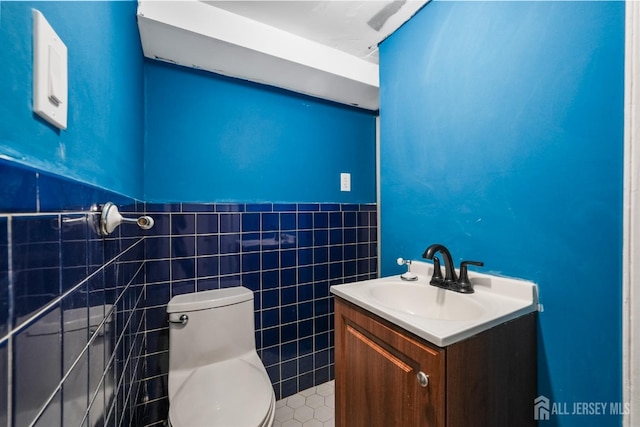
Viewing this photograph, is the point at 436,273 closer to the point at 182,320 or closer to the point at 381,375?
the point at 381,375

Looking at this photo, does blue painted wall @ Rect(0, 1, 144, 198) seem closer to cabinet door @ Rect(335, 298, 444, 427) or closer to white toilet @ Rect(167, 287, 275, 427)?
white toilet @ Rect(167, 287, 275, 427)

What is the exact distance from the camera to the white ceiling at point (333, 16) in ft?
3.96

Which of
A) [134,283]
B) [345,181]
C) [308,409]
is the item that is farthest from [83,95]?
[308,409]

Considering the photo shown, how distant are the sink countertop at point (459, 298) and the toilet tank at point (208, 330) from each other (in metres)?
0.63

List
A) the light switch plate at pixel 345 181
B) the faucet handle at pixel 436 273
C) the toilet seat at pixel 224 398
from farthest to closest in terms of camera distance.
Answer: the light switch plate at pixel 345 181 < the faucet handle at pixel 436 273 < the toilet seat at pixel 224 398

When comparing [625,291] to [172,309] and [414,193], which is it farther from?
[172,309]

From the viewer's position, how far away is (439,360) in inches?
25.3

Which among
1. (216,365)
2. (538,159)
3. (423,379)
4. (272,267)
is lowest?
(216,365)

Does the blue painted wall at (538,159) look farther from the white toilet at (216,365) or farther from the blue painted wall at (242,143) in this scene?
the white toilet at (216,365)

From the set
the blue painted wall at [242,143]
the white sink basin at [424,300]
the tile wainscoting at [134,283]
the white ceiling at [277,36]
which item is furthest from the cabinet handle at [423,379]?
the white ceiling at [277,36]

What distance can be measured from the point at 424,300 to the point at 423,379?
1.46 feet

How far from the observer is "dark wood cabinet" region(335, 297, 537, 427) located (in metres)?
0.65

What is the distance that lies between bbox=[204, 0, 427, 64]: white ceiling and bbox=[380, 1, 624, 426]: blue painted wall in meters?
0.13

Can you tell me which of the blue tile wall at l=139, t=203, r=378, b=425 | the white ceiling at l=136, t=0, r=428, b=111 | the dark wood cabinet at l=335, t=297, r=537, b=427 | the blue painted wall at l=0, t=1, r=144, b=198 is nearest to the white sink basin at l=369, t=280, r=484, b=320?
the dark wood cabinet at l=335, t=297, r=537, b=427
